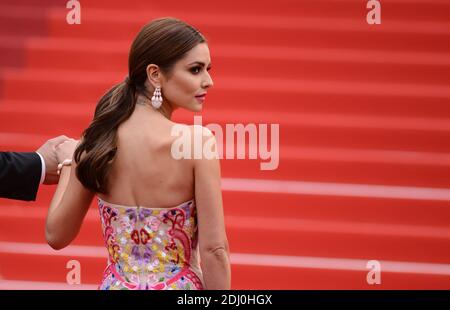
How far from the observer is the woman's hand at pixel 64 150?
8.96 feet

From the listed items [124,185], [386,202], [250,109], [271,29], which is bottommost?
[124,185]

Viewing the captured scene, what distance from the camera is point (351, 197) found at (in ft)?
16.0

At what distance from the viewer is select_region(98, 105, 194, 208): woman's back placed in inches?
95.6

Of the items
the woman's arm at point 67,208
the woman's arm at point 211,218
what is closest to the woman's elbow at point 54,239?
the woman's arm at point 67,208

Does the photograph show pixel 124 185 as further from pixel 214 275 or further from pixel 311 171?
pixel 311 171

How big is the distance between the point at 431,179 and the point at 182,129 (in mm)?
2811

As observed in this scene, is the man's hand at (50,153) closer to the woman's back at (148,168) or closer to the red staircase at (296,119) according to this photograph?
the woman's back at (148,168)

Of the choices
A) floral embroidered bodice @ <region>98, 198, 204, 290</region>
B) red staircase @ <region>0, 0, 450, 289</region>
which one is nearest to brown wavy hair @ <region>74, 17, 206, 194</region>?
floral embroidered bodice @ <region>98, 198, 204, 290</region>

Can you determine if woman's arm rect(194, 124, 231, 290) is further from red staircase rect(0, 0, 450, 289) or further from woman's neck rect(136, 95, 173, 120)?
red staircase rect(0, 0, 450, 289)

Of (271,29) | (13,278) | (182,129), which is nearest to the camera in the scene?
(182,129)

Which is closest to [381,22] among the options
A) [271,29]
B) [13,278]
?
[271,29]

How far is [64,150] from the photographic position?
2.74m

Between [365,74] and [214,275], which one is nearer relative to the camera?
[214,275]

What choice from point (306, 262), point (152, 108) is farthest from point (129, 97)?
point (306, 262)
